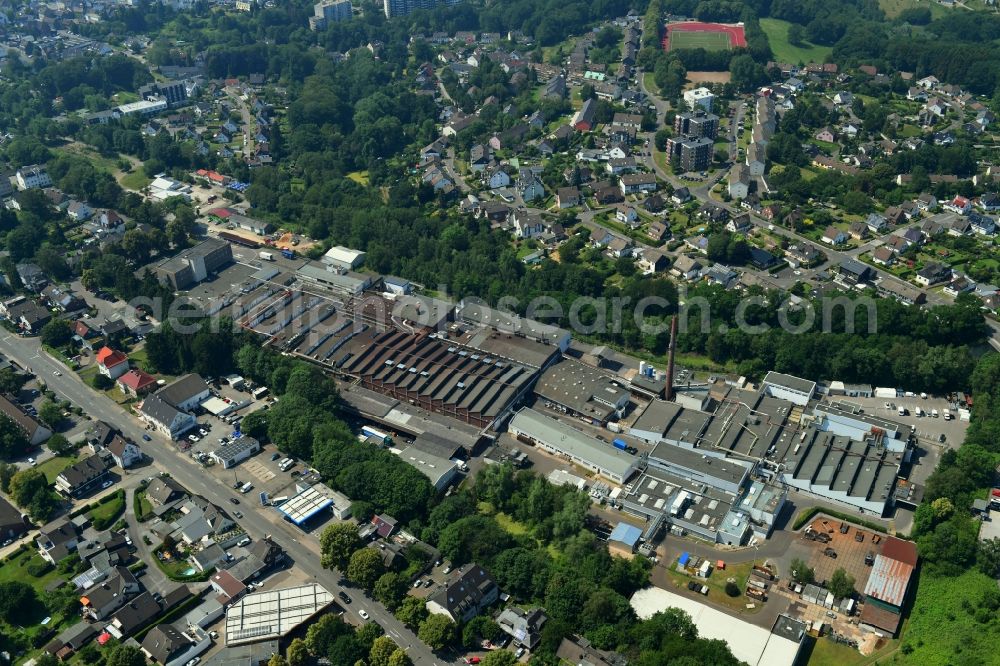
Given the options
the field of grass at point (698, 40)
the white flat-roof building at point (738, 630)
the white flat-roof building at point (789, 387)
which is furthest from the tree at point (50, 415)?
the field of grass at point (698, 40)

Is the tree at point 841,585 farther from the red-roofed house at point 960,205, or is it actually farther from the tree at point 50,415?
the red-roofed house at point 960,205

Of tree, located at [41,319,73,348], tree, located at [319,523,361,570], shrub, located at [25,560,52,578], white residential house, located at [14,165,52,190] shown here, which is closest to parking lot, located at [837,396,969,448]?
tree, located at [319,523,361,570]

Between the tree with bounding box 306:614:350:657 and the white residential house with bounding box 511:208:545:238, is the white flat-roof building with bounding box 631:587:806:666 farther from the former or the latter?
the white residential house with bounding box 511:208:545:238

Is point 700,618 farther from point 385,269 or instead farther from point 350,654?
point 385,269

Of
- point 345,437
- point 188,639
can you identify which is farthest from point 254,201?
point 188,639

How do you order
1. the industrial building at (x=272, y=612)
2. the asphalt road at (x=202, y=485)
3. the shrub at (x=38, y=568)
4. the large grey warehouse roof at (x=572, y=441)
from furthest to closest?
the large grey warehouse roof at (x=572, y=441)
the shrub at (x=38, y=568)
the asphalt road at (x=202, y=485)
the industrial building at (x=272, y=612)

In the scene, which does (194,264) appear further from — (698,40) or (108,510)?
(698,40)

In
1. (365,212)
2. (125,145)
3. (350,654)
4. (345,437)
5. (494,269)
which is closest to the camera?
(350,654)
